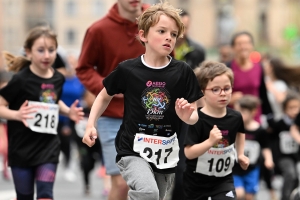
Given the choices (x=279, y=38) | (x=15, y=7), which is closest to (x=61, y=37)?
(x=15, y=7)

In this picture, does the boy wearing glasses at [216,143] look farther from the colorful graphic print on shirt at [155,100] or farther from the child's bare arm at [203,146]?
the colorful graphic print on shirt at [155,100]

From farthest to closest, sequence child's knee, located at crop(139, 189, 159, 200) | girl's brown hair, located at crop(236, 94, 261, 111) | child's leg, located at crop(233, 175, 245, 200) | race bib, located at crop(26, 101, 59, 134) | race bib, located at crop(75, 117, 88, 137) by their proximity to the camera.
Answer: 1. race bib, located at crop(75, 117, 88, 137)
2. girl's brown hair, located at crop(236, 94, 261, 111)
3. child's leg, located at crop(233, 175, 245, 200)
4. race bib, located at crop(26, 101, 59, 134)
5. child's knee, located at crop(139, 189, 159, 200)

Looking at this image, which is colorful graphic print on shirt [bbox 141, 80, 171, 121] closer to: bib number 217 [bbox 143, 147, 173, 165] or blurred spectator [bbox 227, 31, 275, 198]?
bib number 217 [bbox 143, 147, 173, 165]

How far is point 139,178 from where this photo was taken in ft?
20.8

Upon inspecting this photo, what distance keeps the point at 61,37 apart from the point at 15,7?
6.25 metres

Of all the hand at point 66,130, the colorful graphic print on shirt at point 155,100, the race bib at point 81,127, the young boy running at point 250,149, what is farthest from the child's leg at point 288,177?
the colorful graphic print on shirt at point 155,100

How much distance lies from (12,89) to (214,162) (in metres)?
1.91

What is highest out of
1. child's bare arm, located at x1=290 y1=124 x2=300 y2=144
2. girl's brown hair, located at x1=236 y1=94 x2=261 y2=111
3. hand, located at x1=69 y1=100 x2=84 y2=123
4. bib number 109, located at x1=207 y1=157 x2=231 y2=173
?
hand, located at x1=69 y1=100 x2=84 y2=123

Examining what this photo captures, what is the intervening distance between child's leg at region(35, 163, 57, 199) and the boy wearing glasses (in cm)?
120

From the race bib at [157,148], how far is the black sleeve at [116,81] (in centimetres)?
38

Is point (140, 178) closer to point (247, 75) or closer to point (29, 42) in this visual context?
point (29, 42)

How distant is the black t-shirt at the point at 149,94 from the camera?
654cm

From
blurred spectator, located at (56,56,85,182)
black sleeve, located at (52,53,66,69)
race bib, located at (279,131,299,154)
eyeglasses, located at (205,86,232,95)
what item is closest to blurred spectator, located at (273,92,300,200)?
race bib, located at (279,131,299,154)

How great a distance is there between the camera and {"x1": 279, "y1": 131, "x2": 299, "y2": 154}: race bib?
1158 centimetres
